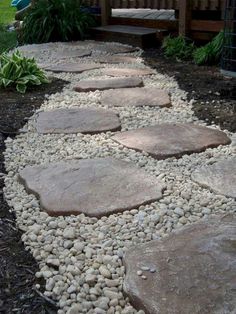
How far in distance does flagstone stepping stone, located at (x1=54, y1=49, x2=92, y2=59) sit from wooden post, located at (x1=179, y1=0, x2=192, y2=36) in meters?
1.08

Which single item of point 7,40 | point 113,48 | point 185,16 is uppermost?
point 185,16

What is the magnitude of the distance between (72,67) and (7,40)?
3.29 metres

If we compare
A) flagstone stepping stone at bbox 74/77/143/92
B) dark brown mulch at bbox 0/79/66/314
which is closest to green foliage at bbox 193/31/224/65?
flagstone stepping stone at bbox 74/77/143/92

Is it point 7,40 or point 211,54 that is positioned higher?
point 211,54

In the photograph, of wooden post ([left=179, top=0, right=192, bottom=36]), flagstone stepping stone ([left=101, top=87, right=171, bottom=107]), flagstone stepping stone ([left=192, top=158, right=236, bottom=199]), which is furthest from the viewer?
wooden post ([left=179, top=0, right=192, bottom=36])

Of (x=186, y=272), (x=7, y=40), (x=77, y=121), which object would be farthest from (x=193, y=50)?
(x=186, y=272)

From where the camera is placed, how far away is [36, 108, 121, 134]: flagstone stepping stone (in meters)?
2.86

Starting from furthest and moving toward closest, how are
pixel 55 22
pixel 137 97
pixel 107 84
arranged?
pixel 55 22 < pixel 107 84 < pixel 137 97

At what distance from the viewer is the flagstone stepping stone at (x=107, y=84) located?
3.78 meters

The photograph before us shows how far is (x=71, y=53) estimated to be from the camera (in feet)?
17.6

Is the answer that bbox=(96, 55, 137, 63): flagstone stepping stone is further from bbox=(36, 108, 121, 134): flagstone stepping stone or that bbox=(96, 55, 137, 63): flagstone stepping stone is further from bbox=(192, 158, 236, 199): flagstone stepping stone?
bbox=(192, 158, 236, 199): flagstone stepping stone

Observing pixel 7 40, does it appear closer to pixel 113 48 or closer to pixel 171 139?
pixel 113 48

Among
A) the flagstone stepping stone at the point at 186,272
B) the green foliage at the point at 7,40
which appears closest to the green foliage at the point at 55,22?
the green foliage at the point at 7,40

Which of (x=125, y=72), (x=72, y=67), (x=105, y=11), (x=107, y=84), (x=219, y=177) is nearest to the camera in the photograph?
(x=219, y=177)
